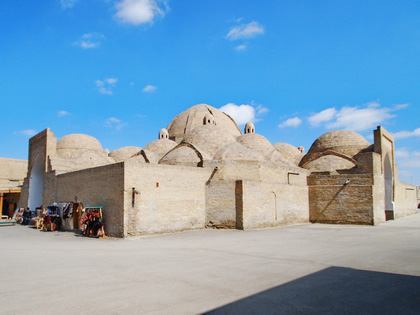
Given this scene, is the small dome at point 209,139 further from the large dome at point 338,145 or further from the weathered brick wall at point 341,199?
the large dome at point 338,145

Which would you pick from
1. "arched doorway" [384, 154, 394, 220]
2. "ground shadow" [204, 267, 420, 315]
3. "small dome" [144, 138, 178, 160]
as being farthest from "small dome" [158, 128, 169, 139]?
"ground shadow" [204, 267, 420, 315]

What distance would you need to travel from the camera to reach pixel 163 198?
13648mm

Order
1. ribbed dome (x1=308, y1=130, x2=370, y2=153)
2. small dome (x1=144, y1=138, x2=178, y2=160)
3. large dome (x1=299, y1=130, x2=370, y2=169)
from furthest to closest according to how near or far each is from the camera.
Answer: ribbed dome (x1=308, y1=130, x2=370, y2=153), large dome (x1=299, y1=130, x2=370, y2=169), small dome (x1=144, y1=138, x2=178, y2=160)

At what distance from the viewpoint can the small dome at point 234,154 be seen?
18.8m

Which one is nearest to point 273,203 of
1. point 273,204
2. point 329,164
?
point 273,204

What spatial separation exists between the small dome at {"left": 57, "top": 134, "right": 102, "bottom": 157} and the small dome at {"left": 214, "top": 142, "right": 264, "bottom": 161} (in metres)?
11.5

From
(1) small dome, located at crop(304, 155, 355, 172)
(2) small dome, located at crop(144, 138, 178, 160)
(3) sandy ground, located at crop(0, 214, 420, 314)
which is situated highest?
(2) small dome, located at crop(144, 138, 178, 160)

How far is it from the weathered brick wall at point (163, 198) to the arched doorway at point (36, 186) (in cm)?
1378

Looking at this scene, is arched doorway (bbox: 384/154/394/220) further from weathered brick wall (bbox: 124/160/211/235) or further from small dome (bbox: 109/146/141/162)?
small dome (bbox: 109/146/141/162)

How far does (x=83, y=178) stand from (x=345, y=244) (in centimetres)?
1142

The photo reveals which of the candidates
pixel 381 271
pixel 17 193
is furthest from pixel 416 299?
pixel 17 193

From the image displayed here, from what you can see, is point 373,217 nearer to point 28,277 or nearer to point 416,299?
point 416,299

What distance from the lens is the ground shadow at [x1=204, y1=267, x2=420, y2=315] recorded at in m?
4.08

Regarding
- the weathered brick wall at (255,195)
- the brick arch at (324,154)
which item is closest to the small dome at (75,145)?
the weathered brick wall at (255,195)
